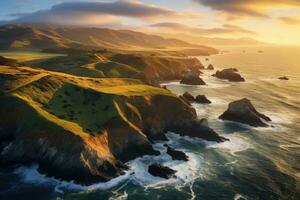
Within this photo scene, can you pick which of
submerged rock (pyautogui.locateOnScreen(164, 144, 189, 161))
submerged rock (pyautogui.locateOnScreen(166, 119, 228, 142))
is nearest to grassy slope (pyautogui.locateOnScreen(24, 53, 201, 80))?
submerged rock (pyautogui.locateOnScreen(166, 119, 228, 142))

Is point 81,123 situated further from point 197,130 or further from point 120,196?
point 197,130


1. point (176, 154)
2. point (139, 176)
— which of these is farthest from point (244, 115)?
point (139, 176)

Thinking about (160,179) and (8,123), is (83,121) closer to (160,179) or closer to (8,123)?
(8,123)

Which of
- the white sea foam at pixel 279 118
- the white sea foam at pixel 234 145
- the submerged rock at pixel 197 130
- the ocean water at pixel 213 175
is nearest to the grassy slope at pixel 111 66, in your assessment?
the submerged rock at pixel 197 130

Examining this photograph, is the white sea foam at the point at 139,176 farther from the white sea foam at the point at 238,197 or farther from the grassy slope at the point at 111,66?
the grassy slope at the point at 111,66

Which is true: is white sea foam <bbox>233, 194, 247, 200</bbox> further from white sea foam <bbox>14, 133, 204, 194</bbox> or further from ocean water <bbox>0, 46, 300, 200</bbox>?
white sea foam <bbox>14, 133, 204, 194</bbox>

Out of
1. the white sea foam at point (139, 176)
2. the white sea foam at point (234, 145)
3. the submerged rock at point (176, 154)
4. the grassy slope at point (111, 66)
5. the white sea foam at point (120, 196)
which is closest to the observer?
the white sea foam at point (120, 196)
